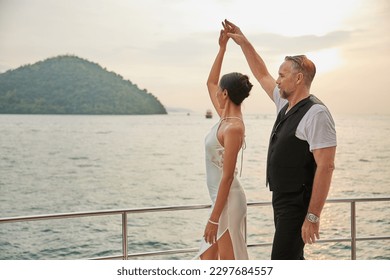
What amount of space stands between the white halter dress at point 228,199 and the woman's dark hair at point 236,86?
0.47ft

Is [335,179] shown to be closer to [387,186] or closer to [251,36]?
[387,186]

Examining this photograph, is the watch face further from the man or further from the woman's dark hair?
the woman's dark hair

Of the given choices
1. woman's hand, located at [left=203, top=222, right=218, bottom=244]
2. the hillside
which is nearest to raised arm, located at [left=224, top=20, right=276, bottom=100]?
woman's hand, located at [left=203, top=222, right=218, bottom=244]

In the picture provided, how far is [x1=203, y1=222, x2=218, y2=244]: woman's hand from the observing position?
90.9 inches

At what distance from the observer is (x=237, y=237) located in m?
2.38

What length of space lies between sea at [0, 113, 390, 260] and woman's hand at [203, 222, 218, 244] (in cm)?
1525

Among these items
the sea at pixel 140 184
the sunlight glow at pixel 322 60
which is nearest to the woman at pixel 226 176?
the sunlight glow at pixel 322 60

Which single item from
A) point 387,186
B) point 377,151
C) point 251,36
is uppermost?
point 251,36

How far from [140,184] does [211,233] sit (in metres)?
29.9

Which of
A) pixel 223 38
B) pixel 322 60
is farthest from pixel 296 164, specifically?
pixel 322 60

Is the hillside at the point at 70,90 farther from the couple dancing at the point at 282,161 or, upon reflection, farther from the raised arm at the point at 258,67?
the couple dancing at the point at 282,161

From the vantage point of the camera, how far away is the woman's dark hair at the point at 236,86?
224 cm
